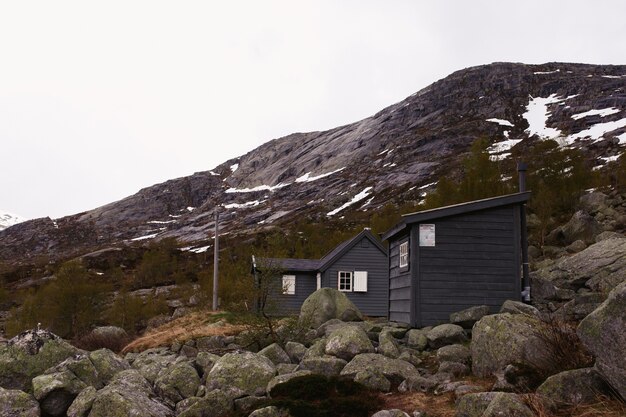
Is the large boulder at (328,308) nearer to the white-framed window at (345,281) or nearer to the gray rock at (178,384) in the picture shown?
the gray rock at (178,384)

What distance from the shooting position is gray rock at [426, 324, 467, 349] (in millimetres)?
13828

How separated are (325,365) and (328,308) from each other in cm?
869

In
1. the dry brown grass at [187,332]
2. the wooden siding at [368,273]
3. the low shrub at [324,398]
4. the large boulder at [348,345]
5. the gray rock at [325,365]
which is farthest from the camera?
the wooden siding at [368,273]

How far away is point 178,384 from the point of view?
12430mm

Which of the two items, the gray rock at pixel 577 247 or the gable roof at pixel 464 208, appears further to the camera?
the gray rock at pixel 577 247

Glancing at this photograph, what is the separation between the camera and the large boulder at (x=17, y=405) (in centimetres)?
1085

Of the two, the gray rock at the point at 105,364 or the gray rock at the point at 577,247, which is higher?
the gray rock at the point at 577,247

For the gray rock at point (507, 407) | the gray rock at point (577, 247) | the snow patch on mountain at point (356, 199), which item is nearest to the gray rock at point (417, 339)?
the gray rock at point (507, 407)

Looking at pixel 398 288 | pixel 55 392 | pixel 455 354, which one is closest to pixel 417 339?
pixel 455 354

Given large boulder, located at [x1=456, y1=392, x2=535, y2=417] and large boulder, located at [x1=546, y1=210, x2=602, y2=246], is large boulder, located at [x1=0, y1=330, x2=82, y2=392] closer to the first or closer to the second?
large boulder, located at [x1=456, y1=392, x2=535, y2=417]

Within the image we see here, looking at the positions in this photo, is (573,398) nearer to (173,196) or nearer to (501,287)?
(501,287)

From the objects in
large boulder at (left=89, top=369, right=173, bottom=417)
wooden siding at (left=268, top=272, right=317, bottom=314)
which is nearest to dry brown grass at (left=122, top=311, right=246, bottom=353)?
wooden siding at (left=268, top=272, right=317, bottom=314)

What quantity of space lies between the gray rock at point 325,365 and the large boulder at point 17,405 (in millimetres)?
5754

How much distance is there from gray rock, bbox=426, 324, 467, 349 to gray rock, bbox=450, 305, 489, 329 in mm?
825
